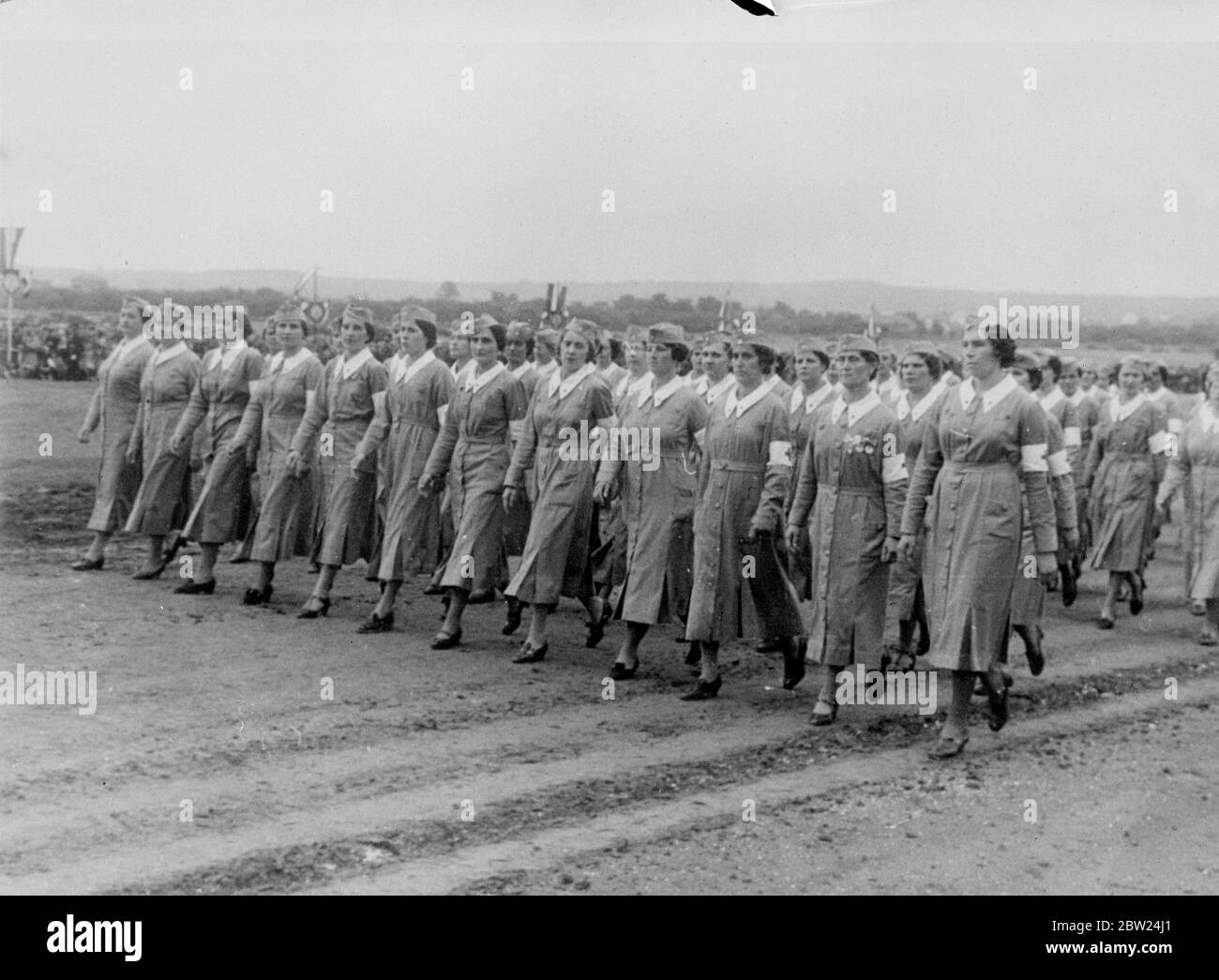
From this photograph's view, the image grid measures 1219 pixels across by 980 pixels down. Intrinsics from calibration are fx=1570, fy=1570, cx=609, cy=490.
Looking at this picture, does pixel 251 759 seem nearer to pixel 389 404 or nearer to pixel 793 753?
pixel 793 753

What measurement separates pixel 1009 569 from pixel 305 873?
3746mm

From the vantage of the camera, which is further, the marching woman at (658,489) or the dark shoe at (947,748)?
the marching woman at (658,489)

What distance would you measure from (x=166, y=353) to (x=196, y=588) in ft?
5.85

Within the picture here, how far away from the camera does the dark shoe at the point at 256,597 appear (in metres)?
10.6

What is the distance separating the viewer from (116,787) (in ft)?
21.7

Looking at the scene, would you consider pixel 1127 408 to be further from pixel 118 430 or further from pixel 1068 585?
pixel 118 430

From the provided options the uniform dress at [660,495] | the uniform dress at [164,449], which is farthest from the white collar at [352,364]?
the uniform dress at [660,495]

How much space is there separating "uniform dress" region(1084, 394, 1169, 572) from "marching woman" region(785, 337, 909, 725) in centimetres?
461

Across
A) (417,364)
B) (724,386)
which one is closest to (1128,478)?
(724,386)

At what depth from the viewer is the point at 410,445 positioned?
34.2 feet

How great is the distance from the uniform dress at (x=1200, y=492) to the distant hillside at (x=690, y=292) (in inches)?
44.9

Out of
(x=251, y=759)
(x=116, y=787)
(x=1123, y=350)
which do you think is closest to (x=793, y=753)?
(x=251, y=759)

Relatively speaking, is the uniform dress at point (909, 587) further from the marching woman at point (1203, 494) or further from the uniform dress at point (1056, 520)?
the marching woman at point (1203, 494)

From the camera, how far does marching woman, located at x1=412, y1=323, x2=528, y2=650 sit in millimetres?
9805
